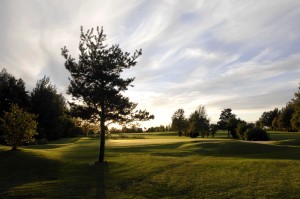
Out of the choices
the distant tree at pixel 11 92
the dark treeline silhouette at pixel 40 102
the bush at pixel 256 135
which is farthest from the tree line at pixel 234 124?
the distant tree at pixel 11 92

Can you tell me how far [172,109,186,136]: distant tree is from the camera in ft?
380

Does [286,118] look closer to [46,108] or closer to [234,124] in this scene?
[234,124]

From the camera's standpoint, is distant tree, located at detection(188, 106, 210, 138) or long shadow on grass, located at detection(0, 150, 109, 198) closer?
long shadow on grass, located at detection(0, 150, 109, 198)

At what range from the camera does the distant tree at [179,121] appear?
115875 millimetres

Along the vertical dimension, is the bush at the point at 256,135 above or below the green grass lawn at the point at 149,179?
above

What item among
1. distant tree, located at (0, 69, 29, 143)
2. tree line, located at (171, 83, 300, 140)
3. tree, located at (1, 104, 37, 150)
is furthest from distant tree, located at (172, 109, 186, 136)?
tree, located at (1, 104, 37, 150)

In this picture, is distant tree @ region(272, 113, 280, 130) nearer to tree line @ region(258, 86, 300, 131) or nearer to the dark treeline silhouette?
tree line @ region(258, 86, 300, 131)

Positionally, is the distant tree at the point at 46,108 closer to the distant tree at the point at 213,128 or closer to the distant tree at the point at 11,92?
the distant tree at the point at 11,92

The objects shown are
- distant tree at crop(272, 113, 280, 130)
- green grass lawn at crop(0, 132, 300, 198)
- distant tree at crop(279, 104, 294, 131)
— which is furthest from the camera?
distant tree at crop(272, 113, 280, 130)

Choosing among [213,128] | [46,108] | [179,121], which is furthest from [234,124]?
[46,108]

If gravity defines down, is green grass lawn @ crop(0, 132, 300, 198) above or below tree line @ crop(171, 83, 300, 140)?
below

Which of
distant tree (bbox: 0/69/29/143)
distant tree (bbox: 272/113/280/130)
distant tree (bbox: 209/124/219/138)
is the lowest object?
distant tree (bbox: 209/124/219/138)

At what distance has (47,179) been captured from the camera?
2509cm

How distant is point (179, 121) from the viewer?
11775 centimetres
